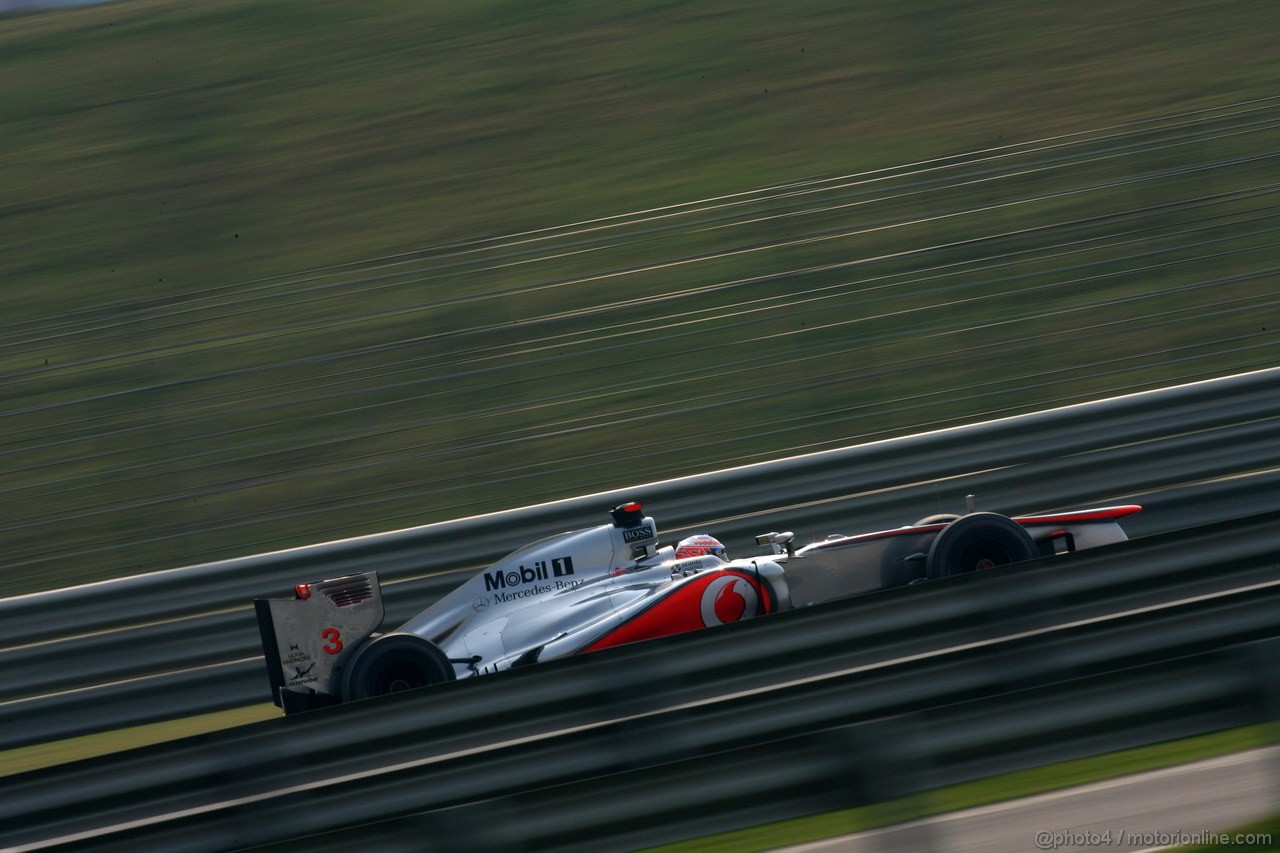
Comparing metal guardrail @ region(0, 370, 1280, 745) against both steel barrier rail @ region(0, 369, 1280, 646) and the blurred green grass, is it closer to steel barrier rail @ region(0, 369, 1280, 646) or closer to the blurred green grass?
steel barrier rail @ region(0, 369, 1280, 646)

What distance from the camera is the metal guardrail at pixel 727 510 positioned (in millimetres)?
7246

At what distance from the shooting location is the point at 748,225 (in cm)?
937

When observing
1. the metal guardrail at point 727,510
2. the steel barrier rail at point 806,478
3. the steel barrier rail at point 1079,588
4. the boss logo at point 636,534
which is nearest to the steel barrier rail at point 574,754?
the steel barrier rail at point 1079,588

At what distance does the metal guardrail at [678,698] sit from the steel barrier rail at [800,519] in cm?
231

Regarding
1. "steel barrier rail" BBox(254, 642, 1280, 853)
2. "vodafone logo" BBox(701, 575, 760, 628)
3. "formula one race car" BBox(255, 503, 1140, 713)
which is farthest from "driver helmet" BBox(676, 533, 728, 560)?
"steel barrier rail" BBox(254, 642, 1280, 853)

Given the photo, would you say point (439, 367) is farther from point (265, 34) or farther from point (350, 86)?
point (265, 34)

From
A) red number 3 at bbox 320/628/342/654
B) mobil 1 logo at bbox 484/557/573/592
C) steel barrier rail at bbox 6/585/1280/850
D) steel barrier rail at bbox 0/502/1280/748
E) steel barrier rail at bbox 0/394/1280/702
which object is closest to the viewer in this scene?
steel barrier rail at bbox 6/585/1280/850

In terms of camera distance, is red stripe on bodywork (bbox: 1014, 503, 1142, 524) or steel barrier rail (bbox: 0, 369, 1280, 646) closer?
red stripe on bodywork (bbox: 1014, 503, 1142, 524)

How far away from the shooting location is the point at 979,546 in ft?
20.9

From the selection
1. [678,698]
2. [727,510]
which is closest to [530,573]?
[727,510]

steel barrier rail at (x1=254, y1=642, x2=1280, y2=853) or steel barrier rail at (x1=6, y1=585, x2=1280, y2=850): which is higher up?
steel barrier rail at (x1=254, y1=642, x2=1280, y2=853)

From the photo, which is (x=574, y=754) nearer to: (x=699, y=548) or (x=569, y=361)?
(x=699, y=548)

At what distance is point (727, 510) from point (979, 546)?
173cm

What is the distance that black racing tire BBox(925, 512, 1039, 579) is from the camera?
6.35 metres
